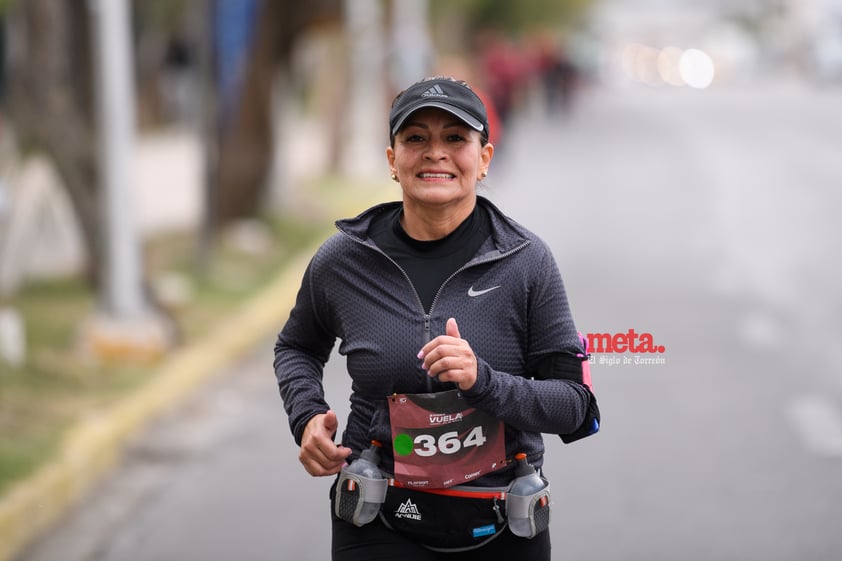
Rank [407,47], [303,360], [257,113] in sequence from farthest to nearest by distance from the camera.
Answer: [407,47]
[257,113]
[303,360]

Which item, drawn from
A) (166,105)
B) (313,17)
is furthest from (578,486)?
(166,105)

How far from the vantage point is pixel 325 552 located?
231 inches

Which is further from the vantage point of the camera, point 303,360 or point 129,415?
point 129,415

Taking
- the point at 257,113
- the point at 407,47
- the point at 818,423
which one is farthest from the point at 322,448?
the point at 407,47

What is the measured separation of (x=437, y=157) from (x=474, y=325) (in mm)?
373

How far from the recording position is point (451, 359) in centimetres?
276

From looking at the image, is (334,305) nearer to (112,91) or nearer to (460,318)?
(460,318)

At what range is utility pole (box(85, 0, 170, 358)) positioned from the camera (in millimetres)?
9273

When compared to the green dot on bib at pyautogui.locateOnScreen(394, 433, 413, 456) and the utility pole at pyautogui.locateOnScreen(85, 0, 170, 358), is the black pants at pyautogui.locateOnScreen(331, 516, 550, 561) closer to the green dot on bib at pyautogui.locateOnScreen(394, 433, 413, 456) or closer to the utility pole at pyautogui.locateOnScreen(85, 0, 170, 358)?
the green dot on bib at pyautogui.locateOnScreen(394, 433, 413, 456)

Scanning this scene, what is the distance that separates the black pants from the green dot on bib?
187 millimetres

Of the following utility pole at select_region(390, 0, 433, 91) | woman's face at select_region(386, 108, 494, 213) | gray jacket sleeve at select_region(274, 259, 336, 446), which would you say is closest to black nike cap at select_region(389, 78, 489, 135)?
woman's face at select_region(386, 108, 494, 213)

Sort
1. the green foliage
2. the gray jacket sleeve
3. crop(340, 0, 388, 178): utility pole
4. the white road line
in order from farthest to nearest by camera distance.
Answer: the green foliage
crop(340, 0, 388, 178): utility pole
the white road line
the gray jacket sleeve

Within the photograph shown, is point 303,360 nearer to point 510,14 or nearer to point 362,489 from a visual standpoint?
point 362,489

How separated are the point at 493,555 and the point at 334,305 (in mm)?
667
